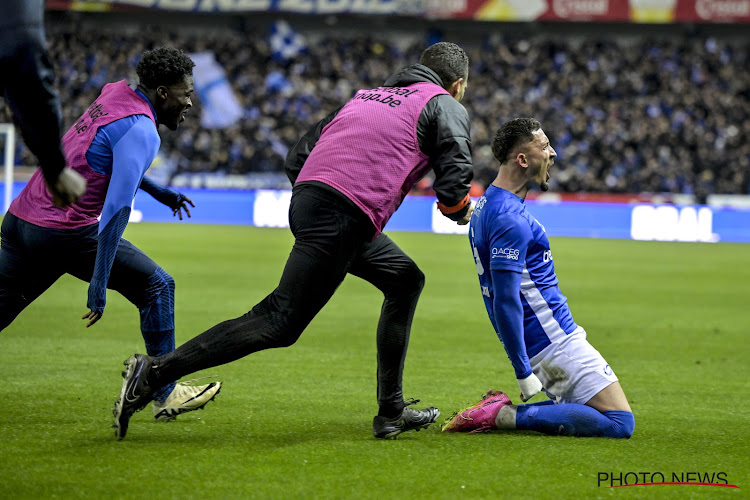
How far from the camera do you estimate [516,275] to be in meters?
5.04

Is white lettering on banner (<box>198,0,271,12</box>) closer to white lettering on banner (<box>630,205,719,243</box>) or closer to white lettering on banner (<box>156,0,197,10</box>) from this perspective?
white lettering on banner (<box>156,0,197,10</box>)

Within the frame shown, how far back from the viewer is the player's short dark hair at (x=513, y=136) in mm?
5332

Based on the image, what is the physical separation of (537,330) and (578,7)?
32.1 metres

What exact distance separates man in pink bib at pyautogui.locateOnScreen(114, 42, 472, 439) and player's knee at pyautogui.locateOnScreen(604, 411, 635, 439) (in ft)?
4.44

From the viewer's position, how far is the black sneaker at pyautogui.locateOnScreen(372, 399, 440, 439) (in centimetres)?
521

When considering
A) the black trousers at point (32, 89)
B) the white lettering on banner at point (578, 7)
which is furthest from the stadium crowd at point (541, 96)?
the black trousers at point (32, 89)

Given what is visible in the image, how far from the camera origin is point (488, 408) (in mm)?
5395

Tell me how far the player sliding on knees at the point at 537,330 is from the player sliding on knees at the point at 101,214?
5.43ft

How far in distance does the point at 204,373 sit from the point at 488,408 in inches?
106

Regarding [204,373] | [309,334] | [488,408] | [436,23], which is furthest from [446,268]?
[436,23]

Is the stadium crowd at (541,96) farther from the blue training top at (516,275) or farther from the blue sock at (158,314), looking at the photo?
the blue sock at (158,314)

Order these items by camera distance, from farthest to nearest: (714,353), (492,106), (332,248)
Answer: (492,106) < (714,353) < (332,248)

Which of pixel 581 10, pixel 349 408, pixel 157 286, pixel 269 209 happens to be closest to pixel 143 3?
pixel 269 209

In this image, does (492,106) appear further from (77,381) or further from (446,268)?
(77,381)
